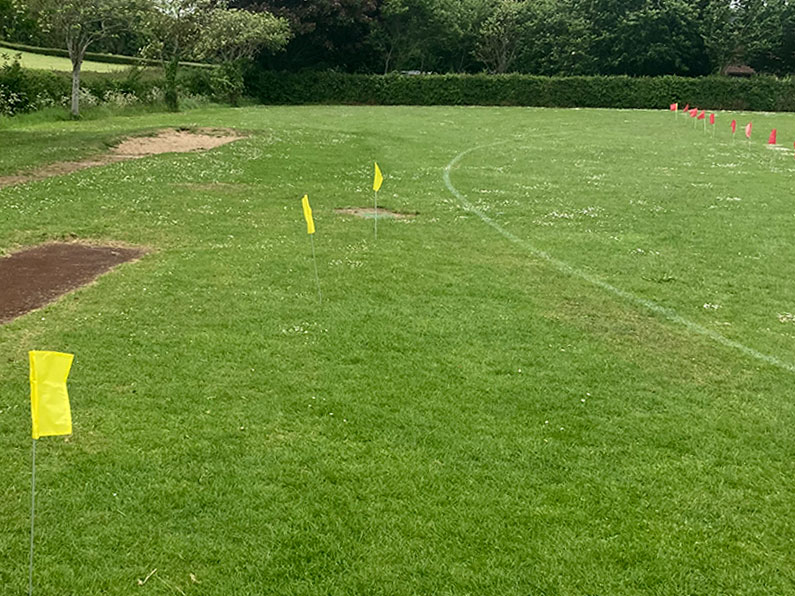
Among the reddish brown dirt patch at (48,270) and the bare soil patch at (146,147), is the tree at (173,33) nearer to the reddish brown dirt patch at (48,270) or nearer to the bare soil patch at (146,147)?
the bare soil patch at (146,147)

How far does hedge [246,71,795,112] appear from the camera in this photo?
51625 mm

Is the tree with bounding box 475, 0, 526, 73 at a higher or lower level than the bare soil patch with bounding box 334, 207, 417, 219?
higher

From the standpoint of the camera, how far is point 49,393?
3.88 m

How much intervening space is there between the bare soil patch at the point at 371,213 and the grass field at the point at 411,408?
572 millimetres

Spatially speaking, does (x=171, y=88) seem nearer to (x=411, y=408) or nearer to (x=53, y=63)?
(x=53, y=63)

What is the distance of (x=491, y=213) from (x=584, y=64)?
166ft

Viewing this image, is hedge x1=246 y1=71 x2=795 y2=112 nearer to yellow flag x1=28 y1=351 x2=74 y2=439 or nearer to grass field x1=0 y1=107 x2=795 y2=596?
grass field x1=0 y1=107 x2=795 y2=596

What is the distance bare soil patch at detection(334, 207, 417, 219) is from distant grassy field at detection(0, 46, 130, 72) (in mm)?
30126

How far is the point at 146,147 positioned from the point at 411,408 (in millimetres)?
19248

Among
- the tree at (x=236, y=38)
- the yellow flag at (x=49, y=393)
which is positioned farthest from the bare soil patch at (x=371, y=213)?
the tree at (x=236, y=38)

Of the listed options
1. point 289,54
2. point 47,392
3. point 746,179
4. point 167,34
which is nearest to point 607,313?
point 47,392

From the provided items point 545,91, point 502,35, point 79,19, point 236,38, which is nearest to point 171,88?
point 236,38

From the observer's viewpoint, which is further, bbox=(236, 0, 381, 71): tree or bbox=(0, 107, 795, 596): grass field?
bbox=(236, 0, 381, 71): tree

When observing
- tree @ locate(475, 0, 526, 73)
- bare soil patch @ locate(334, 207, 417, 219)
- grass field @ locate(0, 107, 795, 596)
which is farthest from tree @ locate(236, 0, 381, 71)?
grass field @ locate(0, 107, 795, 596)
